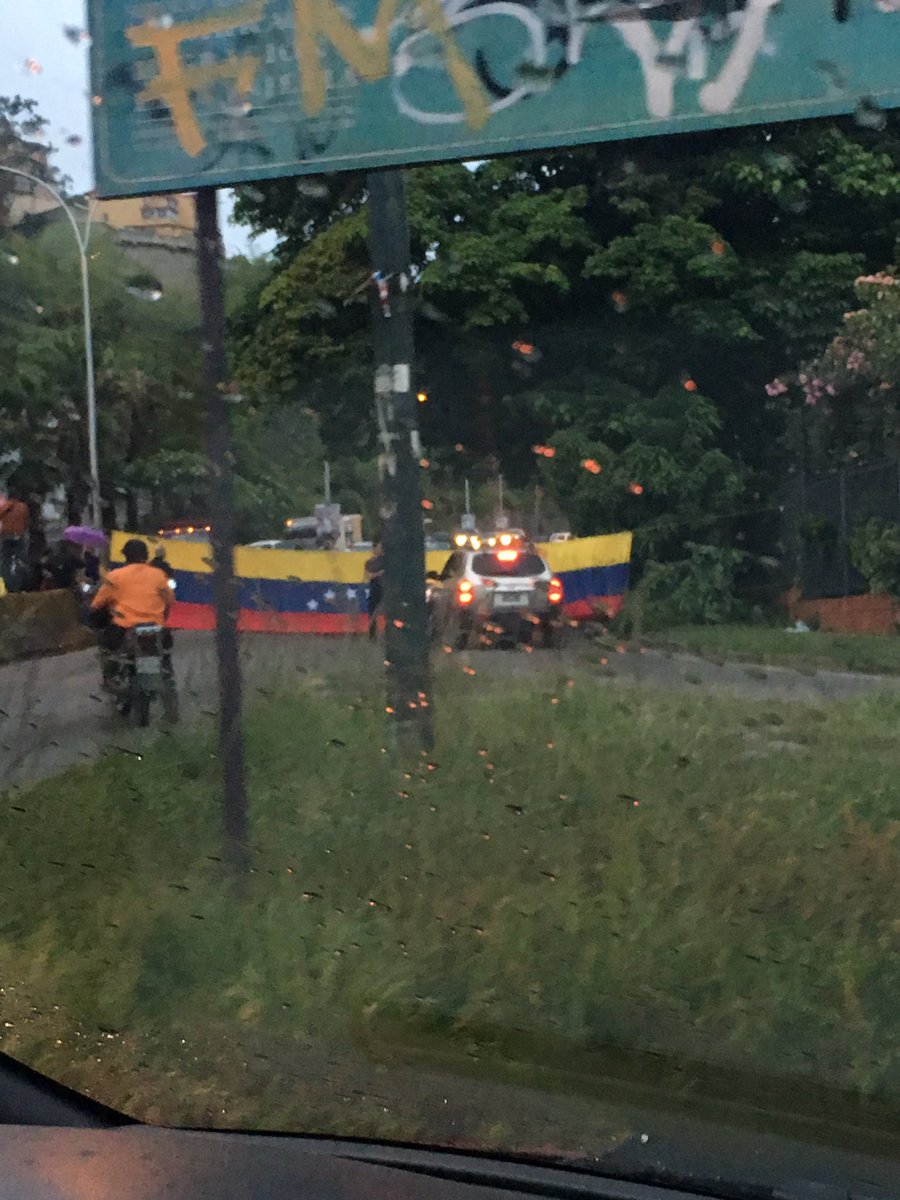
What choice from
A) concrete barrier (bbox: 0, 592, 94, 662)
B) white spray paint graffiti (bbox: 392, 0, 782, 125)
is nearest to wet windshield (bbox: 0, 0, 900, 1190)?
white spray paint graffiti (bbox: 392, 0, 782, 125)

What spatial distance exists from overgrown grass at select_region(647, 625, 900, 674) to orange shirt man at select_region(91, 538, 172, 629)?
111 inches

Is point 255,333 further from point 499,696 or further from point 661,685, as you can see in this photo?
point 661,685

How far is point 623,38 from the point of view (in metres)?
4.66

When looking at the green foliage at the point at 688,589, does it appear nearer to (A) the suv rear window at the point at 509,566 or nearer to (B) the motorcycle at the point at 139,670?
(A) the suv rear window at the point at 509,566

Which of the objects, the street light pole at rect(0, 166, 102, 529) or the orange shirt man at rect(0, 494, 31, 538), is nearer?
the street light pole at rect(0, 166, 102, 529)

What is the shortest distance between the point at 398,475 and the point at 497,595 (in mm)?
1336

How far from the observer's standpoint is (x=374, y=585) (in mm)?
6086

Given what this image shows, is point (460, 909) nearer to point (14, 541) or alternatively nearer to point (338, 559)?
point (338, 559)

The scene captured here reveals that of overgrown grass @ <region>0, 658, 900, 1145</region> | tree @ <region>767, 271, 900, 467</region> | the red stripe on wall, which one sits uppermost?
tree @ <region>767, 271, 900, 467</region>

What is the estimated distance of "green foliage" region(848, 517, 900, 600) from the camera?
32.7 feet

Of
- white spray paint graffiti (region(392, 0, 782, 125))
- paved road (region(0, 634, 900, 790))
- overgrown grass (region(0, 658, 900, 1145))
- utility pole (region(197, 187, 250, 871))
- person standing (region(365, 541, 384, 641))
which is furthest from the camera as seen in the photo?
paved road (region(0, 634, 900, 790))

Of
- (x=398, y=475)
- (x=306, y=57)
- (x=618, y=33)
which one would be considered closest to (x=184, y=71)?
(x=306, y=57)

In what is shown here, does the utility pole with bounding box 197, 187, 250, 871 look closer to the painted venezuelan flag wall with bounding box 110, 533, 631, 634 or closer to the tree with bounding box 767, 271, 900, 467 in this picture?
the painted venezuelan flag wall with bounding box 110, 533, 631, 634

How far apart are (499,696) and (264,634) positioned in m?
1.15
